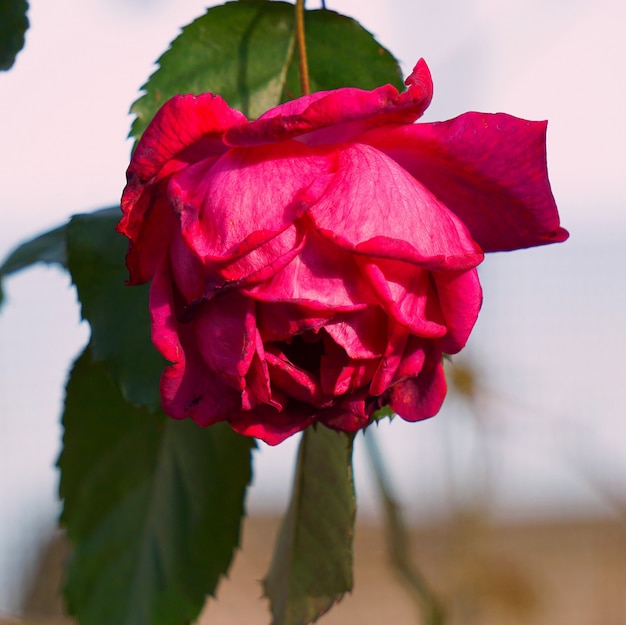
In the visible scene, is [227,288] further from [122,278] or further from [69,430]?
[69,430]

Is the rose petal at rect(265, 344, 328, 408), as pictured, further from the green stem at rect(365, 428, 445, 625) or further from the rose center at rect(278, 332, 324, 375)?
the green stem at rect(365, 428, 445, 625)

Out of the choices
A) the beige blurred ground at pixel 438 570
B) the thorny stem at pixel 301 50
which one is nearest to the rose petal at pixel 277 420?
the thorny stem at pixel 301 50

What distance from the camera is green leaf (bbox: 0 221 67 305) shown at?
2.98 feet

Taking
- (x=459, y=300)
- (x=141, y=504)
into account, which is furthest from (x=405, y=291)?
(x=141, y=504)

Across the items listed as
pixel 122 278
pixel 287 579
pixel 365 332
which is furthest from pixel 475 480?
pixel 365 332

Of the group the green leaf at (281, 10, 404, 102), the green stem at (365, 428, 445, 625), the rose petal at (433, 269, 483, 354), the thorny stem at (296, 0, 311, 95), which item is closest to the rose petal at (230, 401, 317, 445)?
the rose petal at (433, 269, 483, 354)

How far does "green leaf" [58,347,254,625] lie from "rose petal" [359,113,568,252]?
0.39m

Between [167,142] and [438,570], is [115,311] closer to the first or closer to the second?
[167,142]

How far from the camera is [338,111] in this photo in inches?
19.8

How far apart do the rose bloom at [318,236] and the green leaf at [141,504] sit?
33 cm

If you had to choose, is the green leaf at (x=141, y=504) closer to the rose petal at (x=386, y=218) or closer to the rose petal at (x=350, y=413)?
the rose petal at (x=350, y=413)

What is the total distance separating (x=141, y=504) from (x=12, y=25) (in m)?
0.51

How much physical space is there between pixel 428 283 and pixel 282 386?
0.12 metres

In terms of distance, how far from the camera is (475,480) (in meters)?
2.44
